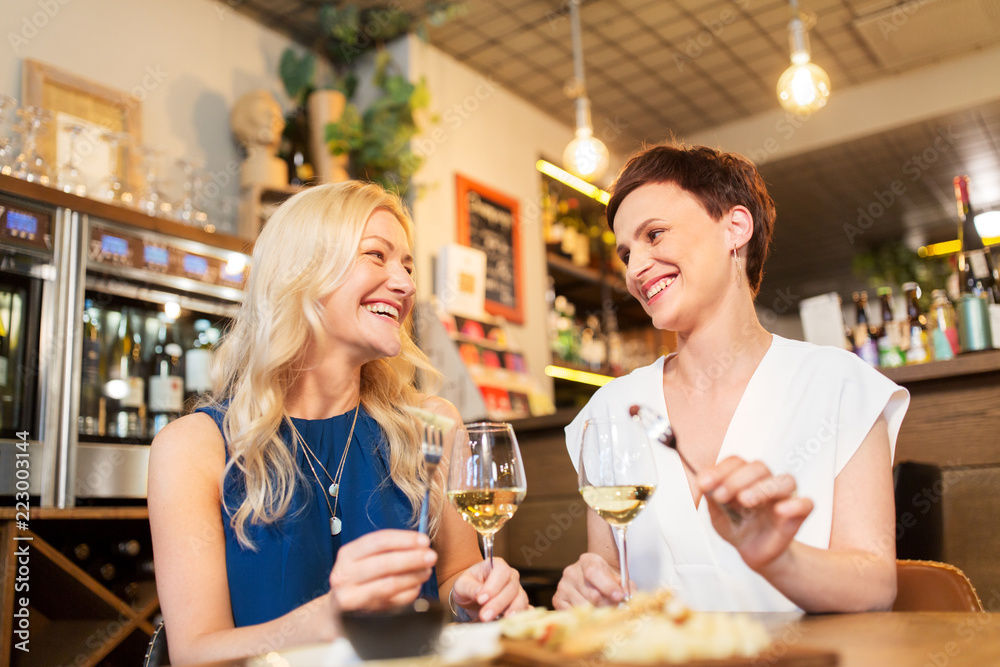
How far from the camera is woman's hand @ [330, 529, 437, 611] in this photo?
0.87 metres

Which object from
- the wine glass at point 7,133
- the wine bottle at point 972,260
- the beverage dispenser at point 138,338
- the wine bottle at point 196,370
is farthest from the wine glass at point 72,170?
the wine bottle at point 972,260

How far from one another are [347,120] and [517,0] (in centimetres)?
103

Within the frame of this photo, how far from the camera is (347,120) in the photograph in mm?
4004

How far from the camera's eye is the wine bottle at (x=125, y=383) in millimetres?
2928

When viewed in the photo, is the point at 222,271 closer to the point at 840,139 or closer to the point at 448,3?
the point at 448,3

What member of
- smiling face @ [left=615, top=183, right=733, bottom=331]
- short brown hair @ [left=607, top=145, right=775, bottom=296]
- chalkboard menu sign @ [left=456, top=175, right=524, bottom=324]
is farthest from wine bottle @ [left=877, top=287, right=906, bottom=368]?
chalkboard menu sign @ [left=456, top=175, right=524, bottom=324]

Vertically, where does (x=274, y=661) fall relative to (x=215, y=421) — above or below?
below

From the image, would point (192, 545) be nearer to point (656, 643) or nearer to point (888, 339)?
point (656, 643)

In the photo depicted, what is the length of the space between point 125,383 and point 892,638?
2723 mm

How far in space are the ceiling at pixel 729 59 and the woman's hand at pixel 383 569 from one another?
10.6ft

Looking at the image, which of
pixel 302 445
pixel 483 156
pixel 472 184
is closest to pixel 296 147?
pixel 472 184

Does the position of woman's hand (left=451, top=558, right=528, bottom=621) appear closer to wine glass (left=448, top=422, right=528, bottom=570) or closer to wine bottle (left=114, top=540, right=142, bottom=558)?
wine glass (left=448, top=422, right=528, bottom=570)

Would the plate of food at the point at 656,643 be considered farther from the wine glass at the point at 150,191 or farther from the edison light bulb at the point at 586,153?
the edison light bulb at the point at 586,153

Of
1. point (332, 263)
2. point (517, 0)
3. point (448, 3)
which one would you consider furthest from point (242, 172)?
point (332, 263)
